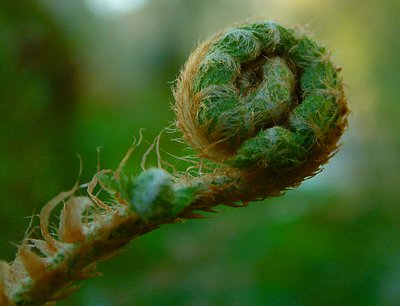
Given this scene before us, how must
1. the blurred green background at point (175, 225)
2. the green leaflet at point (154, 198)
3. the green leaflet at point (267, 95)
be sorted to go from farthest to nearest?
the blurred green background at point (175, 225) < the green leaflet at point (267, 95) < the green leaflet at point (154, 198)

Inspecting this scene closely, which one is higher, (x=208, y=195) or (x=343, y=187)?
(x=343, y=187)

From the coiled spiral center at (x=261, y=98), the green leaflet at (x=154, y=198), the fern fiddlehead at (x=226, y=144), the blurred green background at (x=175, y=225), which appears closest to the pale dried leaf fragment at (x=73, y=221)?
the fern fiddlehead at (x=226, y=144)

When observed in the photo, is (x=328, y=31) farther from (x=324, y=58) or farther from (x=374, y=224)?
(x=324, y=58)

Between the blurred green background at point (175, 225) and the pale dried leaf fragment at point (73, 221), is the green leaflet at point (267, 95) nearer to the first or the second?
the pale dried leaf fragment at point (73, 221)

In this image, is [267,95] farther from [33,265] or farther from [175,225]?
[175,225]

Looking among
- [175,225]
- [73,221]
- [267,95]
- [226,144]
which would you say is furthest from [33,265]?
[175,225]

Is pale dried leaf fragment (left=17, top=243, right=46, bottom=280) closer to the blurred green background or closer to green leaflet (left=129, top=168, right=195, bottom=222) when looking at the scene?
green leaflet (left=129, top=168, right=195, bottom=222)

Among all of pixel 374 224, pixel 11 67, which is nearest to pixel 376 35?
pixel 374 224
